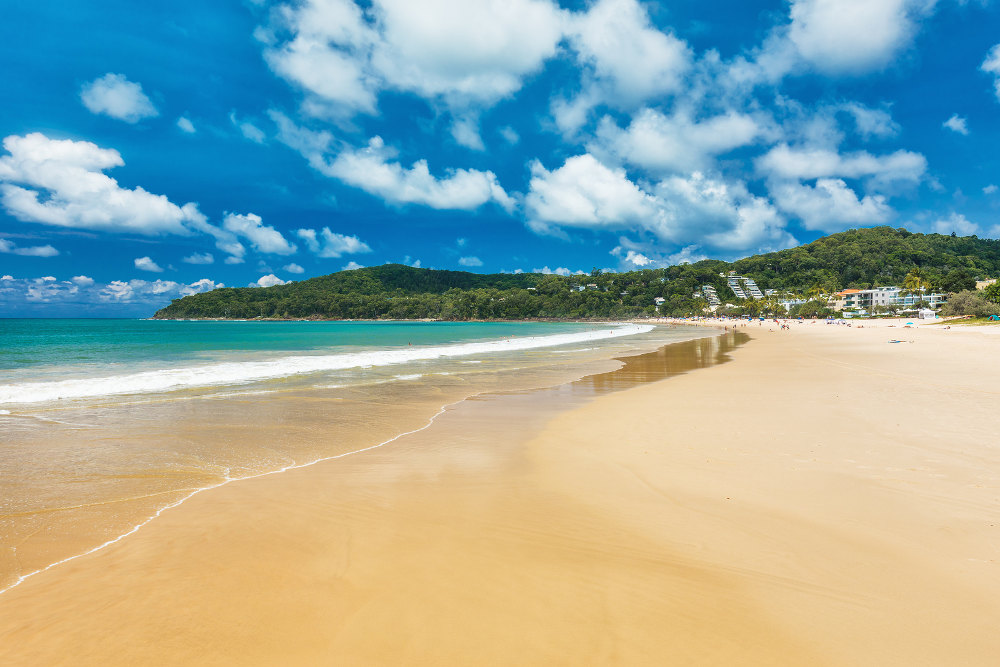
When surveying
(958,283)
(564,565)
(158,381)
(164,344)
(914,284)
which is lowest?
(564,565)

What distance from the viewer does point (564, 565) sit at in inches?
153

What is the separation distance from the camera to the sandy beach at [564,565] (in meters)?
2.93

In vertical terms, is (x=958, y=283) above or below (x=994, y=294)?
above

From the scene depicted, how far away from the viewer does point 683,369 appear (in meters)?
19.5

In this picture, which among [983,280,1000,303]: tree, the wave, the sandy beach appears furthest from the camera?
[983,280,1000,303]: tree

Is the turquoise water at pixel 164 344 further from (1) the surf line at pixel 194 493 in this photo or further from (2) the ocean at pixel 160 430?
(1) the surf line at pixel 194 493

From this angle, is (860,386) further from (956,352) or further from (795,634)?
(956,352)

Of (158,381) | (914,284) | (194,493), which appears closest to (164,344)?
(158,381)

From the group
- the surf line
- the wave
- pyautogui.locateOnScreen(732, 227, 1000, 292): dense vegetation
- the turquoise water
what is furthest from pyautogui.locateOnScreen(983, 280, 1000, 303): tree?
the surf line

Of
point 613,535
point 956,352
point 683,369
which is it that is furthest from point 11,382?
point 956,352

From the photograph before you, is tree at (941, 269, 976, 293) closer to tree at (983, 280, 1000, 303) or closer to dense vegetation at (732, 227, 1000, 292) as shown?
dense vegetation at (732, 227, 1000, 292)

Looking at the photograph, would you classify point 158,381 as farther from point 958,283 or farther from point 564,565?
point 958,283

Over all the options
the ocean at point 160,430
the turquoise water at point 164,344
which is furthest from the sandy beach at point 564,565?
the turquoise water at point 164,344

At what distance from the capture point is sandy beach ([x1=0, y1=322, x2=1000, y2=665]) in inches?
115
